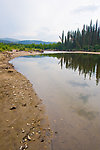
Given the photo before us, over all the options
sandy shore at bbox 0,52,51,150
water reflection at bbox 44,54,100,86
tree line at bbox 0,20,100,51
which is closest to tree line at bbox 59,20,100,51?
tree line at bbox 0,20,100,51

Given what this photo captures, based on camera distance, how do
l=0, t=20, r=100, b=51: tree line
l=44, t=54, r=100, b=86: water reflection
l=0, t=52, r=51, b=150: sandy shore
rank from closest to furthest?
l=0, t=52, r=51, b=150: sandy shore
l=44, t=54, r=100, b=86: water reflection
l=0, t=20, r=100, b=51: tree line

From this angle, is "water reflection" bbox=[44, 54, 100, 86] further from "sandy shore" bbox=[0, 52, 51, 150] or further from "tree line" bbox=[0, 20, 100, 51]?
"tree line" bbox=[0, 20, 100, 51]

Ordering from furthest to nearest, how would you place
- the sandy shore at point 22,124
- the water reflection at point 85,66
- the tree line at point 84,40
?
the tree line at point 84,40 < the water reflection at point 85,66 < the sandy shore at point 22,124

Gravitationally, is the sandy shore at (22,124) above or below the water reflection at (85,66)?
below

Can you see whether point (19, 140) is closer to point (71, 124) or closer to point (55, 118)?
point (55, 118)

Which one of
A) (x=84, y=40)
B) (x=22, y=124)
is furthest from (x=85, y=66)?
(x=84, y=40)

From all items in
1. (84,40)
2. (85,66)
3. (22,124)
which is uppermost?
(84,40)

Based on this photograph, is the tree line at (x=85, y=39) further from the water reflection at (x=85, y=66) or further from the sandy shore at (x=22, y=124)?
the sandy shore at (x=22, y=124)

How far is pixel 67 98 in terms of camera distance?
8648mm

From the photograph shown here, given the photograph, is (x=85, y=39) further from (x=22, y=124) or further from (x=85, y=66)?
(x=22, y=124)

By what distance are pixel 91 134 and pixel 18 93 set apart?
→ 6461mm

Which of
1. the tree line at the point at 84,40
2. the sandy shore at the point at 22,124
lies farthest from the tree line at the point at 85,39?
the sandy shore at the point at 22,124

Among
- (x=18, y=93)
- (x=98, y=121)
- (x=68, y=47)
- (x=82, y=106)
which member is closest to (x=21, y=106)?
(x=18, y=93)

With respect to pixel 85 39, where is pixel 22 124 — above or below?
below
